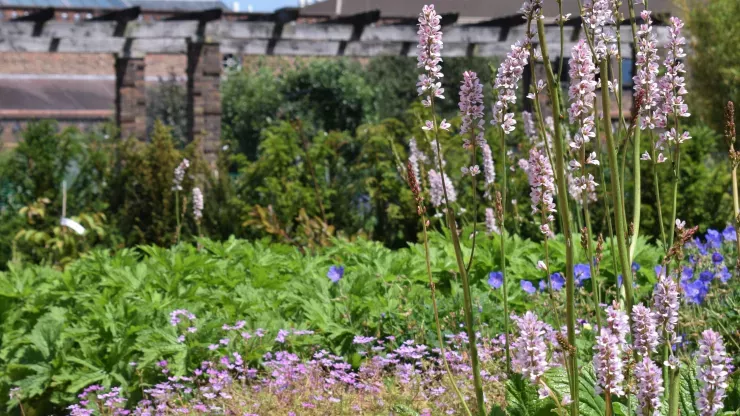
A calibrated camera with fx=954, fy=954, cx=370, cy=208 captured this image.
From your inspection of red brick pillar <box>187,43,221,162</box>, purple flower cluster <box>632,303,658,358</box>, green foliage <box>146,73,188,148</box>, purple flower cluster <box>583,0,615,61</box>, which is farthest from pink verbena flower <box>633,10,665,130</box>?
green foliage <box>146,73,188,148</box>

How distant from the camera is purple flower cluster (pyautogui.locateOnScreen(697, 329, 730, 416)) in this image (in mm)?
1515

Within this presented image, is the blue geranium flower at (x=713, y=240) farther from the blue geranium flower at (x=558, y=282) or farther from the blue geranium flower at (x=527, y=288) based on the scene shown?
the blue geranium flower at (x=527, y=288)

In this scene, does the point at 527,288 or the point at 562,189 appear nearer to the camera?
the point at 562,189

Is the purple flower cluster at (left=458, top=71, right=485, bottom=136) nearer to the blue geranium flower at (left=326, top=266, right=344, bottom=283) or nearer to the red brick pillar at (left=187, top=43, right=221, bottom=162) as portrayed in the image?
the blue geranium flower at (left=326, top=266, right=344, bottom=283)

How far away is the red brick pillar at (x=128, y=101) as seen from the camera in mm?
12789

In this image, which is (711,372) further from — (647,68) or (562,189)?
(647,68)

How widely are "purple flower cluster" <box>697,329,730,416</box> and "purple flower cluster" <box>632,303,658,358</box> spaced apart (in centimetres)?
10

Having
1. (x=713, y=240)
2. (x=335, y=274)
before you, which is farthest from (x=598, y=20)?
(x=713, y=240)

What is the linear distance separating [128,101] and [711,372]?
12.3 m

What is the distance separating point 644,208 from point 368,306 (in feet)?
14.8

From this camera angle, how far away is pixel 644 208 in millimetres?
8109

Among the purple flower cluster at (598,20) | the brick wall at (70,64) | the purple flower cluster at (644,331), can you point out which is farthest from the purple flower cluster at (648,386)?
the brick wall at (70,64)

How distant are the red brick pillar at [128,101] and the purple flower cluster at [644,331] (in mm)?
11361

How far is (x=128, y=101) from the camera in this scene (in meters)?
13.1
